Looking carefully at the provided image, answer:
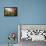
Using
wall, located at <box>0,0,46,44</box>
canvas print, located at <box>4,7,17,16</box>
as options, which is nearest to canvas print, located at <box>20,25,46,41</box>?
wall, located at <box>0,0,46,44</box>

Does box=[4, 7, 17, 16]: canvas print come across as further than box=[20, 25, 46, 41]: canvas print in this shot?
Yes

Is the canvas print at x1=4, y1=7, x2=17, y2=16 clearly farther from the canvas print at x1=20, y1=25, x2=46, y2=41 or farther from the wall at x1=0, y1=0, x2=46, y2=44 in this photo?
the canvas print at x1=20, y1=25, x2=46, y2=41

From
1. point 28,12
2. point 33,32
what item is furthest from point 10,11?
point 33,32

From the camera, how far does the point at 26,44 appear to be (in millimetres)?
4035

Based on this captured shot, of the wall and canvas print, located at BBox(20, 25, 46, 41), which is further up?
the wall

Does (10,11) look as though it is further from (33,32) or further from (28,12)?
(33,32)

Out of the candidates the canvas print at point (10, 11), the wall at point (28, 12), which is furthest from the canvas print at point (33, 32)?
the canvas print at point (10, 11)

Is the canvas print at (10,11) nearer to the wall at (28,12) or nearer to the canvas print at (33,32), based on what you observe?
the wall at (28,12)

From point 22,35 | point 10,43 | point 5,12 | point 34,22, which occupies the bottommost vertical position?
point 10,43

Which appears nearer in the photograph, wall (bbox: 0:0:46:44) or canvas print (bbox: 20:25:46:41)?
canvas print (bbox: 20:25:46:41)

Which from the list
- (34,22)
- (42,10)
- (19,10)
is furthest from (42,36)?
(19,10)

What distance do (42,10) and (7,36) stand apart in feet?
4.74

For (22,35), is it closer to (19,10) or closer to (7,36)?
(7,36)

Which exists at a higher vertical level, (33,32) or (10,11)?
(10,11)
